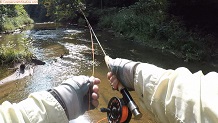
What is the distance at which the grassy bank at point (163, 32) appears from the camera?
10.2 m

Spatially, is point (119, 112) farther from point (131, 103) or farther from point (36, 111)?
point (36, 111)

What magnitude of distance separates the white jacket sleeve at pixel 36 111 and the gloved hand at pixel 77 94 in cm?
8

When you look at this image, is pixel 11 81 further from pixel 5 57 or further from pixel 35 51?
pixel 35 51

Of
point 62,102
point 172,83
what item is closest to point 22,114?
point 62,102

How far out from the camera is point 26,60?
8.51 m

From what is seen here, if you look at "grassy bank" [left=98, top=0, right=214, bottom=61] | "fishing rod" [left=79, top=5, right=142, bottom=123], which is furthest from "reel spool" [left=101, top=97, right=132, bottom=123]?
"grassy bank" [left=98, top=0, right=214, bottom=61]

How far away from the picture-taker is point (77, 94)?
148 centimetres

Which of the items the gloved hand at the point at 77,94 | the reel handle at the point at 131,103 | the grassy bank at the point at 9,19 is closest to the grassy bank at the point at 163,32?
the reel handle at the point at 131,103

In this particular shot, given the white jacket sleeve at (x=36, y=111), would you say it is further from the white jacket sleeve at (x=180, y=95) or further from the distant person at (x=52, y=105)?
the white jacket sleeve at (x=180, y=95)

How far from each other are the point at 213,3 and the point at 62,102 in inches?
457

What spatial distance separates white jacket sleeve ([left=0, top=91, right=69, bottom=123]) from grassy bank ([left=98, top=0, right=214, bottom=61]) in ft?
28.9

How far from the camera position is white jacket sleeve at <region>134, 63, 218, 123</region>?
1158 mm

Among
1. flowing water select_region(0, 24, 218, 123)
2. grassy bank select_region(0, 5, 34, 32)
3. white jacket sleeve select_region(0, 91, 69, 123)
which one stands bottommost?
flowing water select_region(0, 24, 218, 123)

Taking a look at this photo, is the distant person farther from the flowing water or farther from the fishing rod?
the flowing water
